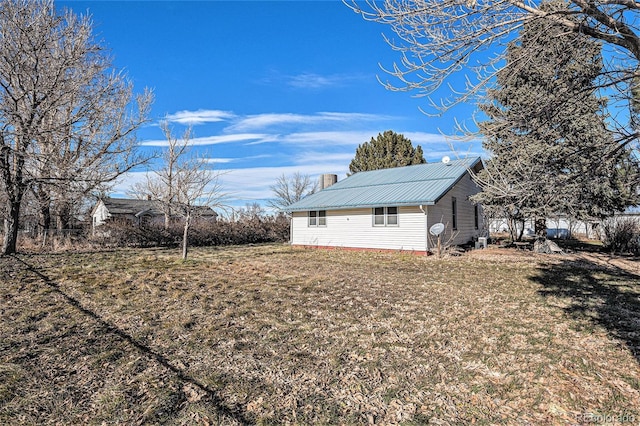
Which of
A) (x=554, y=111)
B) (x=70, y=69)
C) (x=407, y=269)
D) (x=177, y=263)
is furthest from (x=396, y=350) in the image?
(x=70, y=69)

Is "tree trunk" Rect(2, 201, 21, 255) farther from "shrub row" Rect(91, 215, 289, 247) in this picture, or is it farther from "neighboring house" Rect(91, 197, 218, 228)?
"neighboring house" Rect(91, 197, 218, 228)

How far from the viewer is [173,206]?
12609 millimetres

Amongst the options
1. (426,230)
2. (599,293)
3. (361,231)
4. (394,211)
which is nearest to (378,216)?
(394,211)

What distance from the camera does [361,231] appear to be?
15.3m

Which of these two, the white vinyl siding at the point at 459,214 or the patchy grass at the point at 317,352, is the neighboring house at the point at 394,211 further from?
the patchy grass at the point at 317,352

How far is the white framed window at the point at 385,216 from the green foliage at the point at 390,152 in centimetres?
1481

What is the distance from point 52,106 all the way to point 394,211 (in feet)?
42.5

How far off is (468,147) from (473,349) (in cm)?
237

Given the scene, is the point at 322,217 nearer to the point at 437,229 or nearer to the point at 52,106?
the point at 437,229

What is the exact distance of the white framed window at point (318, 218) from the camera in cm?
1705

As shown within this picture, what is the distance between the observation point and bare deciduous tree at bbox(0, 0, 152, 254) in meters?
10.6

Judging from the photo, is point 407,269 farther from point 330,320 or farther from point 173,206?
point 173,206

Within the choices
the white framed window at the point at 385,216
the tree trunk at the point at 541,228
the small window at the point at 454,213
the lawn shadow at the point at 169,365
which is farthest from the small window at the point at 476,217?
the lawn shadow at the point at 169,365

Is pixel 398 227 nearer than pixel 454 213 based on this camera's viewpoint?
Yes
